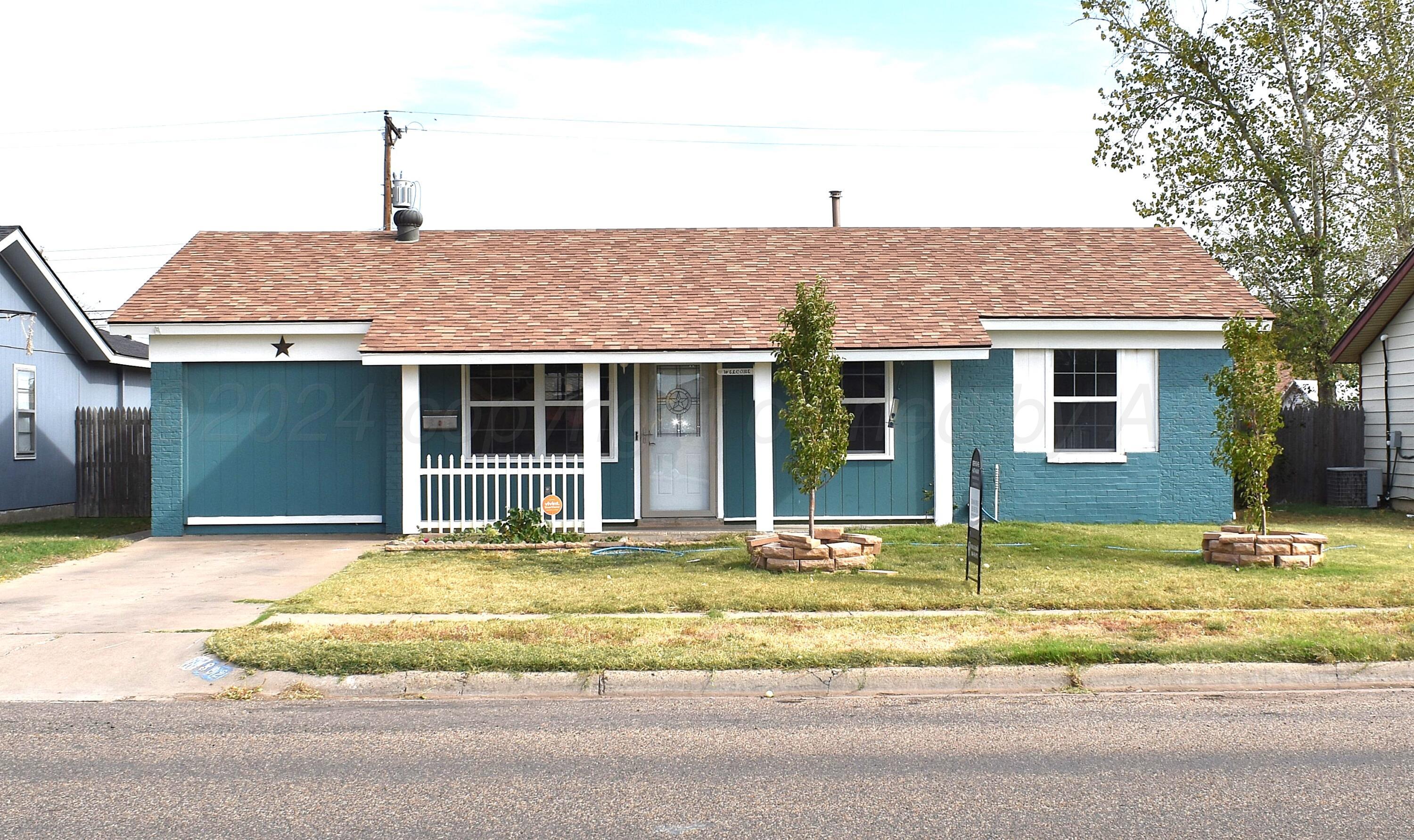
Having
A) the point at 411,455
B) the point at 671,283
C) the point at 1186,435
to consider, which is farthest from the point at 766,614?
the point at 1186,435

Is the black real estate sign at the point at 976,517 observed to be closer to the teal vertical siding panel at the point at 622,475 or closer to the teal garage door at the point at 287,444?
the teal vertical siding panel at the point at 622,475

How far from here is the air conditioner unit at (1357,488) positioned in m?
19.6

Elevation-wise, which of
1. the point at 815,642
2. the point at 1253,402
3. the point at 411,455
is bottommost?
the point at 815,642

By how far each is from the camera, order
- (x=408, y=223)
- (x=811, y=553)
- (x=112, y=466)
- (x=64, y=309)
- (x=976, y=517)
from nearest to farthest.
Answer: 1. (x=976, y=517)
2. (x=811, y=553)
3. (x=408, y=223)
4. (x=64, y=309)
5. (x=112, y=466)

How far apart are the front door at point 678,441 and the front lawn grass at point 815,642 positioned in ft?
22.4

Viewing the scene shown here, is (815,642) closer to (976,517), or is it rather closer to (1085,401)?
(976,517)

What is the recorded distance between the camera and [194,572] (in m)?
12.3

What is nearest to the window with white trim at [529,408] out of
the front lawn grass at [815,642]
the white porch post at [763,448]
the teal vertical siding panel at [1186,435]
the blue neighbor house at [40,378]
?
the white porch post at [763,448]

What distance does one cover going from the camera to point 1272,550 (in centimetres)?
1186

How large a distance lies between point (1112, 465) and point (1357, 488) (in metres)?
6.40

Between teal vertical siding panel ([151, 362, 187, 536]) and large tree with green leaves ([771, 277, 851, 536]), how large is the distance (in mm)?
8549

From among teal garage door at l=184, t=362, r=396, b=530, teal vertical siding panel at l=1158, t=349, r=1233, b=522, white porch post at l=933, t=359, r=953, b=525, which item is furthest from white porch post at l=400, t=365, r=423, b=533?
teal vertical siding panel at l=1158, t=349, r=1233, b=522

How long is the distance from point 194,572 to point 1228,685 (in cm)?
992

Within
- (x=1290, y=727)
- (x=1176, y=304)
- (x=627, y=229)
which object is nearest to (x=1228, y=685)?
(x=1290, y=727)
